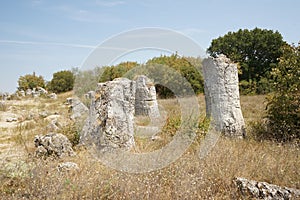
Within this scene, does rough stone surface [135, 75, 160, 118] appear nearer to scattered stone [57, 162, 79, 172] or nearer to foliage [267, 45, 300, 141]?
foliage [267, 45, 300, 141]

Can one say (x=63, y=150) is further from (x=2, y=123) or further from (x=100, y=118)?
(x=2, y=123)

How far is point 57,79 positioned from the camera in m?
34.9

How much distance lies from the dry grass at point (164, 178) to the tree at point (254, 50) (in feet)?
67.9

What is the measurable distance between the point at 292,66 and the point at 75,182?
5.93 metres

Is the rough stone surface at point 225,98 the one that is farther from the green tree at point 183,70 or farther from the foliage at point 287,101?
the green tree at point 183,70

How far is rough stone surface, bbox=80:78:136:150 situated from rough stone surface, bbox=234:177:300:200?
9.61ft

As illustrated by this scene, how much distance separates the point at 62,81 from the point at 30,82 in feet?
17.4

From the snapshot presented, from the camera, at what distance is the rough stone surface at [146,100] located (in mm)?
12313

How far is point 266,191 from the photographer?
3.58 m

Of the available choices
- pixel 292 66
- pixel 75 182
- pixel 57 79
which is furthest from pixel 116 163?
pixel 57 79

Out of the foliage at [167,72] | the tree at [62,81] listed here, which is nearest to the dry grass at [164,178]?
the foliage at [167,72]

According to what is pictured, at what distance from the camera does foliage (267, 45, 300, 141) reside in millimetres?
6914

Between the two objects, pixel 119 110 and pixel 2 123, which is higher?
pixel 119 110

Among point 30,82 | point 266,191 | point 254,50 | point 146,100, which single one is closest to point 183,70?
point 146,100
